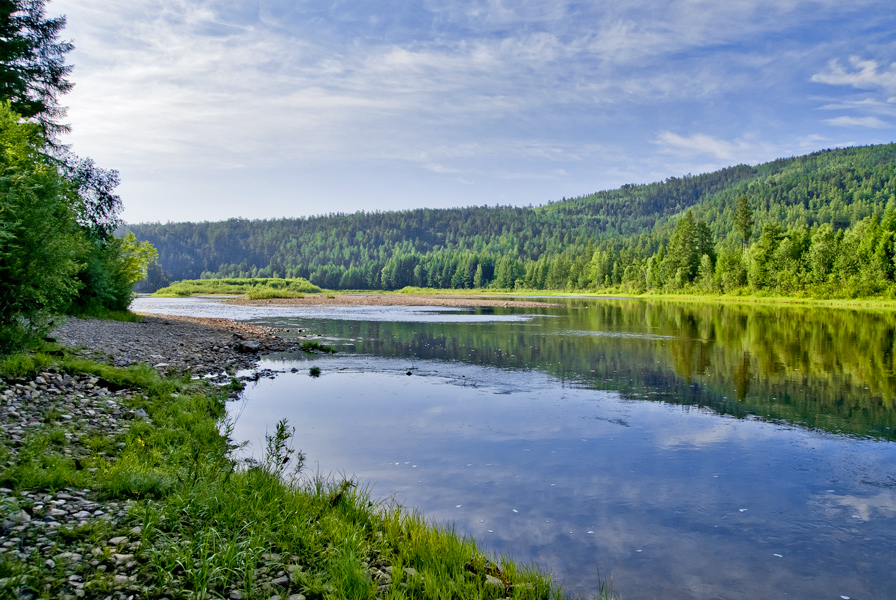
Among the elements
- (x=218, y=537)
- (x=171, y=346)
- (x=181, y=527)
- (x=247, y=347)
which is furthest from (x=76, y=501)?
(x=247, y=347)

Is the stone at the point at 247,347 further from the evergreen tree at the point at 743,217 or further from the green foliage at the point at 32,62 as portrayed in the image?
the evergreen tree at the point at 743,217

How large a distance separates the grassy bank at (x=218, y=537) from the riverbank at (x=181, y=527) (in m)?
0.02

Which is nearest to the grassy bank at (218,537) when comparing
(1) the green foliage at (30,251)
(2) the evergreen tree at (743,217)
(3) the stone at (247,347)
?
(1) the green foliage at (30,251)

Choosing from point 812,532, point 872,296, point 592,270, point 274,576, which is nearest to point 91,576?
point 274,576

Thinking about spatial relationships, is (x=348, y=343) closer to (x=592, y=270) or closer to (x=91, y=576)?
(x=91, y=576)

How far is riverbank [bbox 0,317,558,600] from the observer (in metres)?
5.19

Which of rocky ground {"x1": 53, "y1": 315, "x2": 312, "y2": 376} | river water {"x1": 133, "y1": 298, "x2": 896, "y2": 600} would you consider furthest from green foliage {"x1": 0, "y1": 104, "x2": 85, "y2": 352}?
river water {"x1": 133, "y1": 298, "x2": 896, "y2": 600}

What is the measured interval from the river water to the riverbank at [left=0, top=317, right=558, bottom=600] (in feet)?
4.01

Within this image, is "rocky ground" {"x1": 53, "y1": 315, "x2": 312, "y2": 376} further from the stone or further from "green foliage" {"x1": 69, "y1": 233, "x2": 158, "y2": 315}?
"green foliage" {"x1": 69, "y1": 233, "x2": 158, "y2": 315}

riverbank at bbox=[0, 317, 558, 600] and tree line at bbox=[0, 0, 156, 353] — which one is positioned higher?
tree line at bbox=[0, 0, 156, 353]

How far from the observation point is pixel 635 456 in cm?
1081

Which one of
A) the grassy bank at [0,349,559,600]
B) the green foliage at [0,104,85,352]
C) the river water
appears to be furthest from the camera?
the green foliage at [0,104,85,352]

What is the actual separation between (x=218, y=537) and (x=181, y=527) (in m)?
0.44

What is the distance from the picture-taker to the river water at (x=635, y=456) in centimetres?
690
